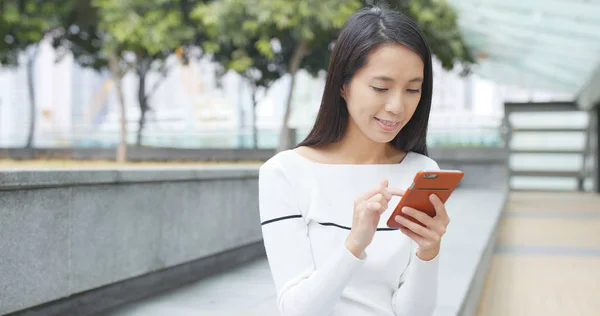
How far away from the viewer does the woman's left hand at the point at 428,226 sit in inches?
58.6

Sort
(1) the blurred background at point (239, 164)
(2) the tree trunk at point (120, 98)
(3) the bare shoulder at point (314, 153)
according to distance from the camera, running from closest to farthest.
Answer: (3) the bare shoulder at point (314, 153)
(1) the blurred background at point (239, 164)
(2) the tree trunk at point (120, 98)

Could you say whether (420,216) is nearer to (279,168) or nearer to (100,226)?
(279,168)

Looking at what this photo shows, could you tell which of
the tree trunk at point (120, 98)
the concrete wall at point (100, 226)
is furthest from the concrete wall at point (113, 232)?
the tree trunk at point (120, 98)

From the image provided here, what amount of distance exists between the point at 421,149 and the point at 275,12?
12.6 metres

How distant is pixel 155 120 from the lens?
24391 mm

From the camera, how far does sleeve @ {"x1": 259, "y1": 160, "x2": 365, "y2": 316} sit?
1488 millimetres

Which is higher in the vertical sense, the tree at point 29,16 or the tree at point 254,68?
the tree at point 29,16

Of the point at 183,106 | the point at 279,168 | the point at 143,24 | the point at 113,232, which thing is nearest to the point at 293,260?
the point at 279,168

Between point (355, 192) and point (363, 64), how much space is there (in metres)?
0.34

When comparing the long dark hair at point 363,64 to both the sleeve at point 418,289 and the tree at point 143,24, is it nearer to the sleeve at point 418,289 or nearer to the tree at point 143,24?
the sleeve at point 418,289

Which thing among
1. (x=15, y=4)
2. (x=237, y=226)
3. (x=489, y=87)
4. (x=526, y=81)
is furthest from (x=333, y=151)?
(x=489, y=87)

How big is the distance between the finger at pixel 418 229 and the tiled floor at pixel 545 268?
3698 mm

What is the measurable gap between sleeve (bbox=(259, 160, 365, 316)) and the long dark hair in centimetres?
21

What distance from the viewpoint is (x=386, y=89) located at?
1.62 meters
